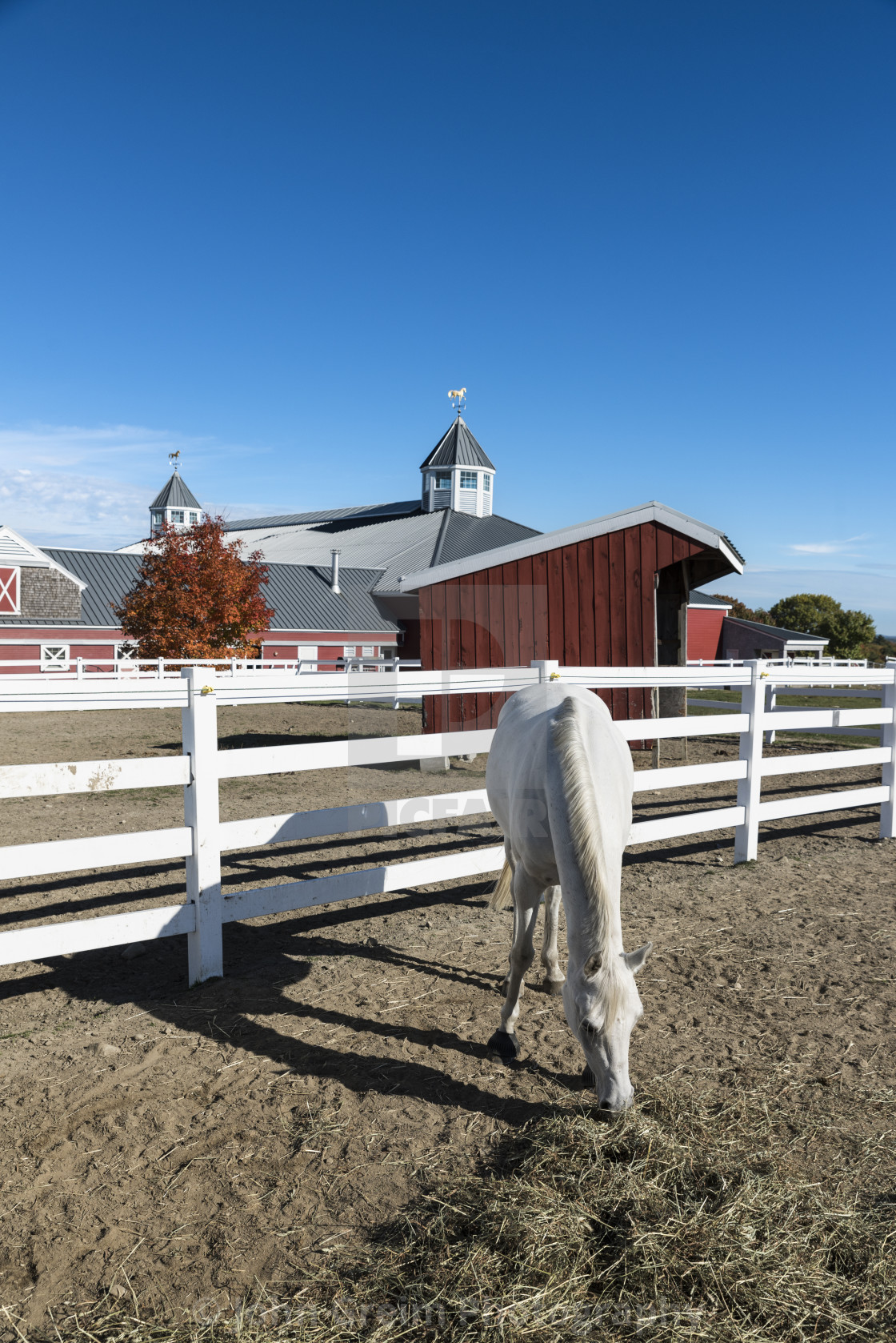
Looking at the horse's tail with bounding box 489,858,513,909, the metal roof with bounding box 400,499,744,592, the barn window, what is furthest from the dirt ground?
the barn window

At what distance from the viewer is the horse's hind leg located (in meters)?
4.11

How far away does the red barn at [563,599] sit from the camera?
12109 millimetres

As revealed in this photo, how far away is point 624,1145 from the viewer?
266cm

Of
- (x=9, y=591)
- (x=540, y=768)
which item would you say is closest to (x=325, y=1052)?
(x=540, y=768)

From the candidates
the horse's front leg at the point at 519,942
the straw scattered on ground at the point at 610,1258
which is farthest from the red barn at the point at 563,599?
the straw scattered on ground at the point at 610,1258

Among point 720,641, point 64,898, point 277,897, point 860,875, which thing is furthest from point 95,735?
point 720,641

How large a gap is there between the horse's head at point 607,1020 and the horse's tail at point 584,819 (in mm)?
103

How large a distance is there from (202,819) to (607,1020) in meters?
2.24

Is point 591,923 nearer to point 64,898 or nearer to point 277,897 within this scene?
point 277,897

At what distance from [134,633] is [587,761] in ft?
67.3

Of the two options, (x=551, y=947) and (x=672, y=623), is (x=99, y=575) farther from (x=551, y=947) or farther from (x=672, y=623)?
(x=551, y=947)

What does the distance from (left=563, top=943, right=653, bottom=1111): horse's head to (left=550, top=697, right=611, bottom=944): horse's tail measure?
10 cm

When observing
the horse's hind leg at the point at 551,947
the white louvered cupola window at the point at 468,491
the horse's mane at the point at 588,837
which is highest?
the white louvered cupola window at the point at 468,491

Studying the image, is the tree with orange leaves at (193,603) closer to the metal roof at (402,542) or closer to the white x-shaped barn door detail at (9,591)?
the metal roof at (402,542)
